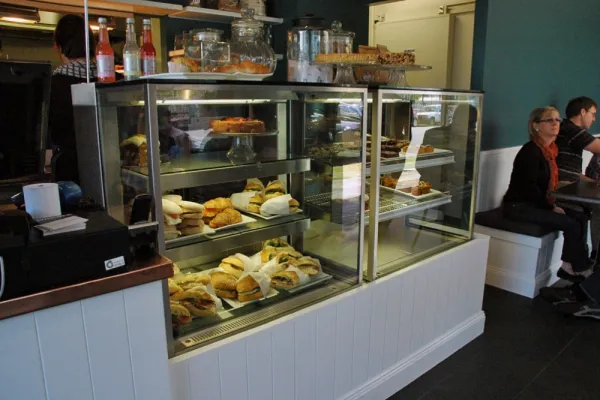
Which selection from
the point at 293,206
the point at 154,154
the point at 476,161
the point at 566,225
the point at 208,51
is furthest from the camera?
the point at 566,225

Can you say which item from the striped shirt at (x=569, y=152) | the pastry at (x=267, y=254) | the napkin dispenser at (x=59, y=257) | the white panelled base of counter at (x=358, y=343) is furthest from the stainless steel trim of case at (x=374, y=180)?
the striped shirt at (x=569, y=152)

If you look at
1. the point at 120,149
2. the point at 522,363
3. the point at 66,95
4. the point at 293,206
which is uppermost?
the point at 66,95

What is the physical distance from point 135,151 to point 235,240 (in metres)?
0.57

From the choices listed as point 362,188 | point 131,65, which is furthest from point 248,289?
point 131,65

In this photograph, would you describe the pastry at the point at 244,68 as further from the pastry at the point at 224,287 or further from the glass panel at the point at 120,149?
the pastry at the point at 224,287

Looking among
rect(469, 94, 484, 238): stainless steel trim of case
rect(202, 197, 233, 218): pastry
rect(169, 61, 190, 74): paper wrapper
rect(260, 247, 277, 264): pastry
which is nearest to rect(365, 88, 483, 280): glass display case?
rect(469, 94, 484, 238): stainless steel trim of case

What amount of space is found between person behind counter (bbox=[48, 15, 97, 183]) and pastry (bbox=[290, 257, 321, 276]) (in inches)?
46.4

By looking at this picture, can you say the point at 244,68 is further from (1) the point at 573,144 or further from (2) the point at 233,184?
(1) the point at 573,144

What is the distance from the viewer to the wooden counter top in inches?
44.6

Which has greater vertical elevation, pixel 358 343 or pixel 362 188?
pixel 362 188

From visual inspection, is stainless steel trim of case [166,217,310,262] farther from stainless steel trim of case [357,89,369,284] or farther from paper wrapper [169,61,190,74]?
paper wrapper [169,61,190,74]

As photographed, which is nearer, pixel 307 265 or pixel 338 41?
pixel 307 265

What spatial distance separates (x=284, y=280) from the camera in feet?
7.15

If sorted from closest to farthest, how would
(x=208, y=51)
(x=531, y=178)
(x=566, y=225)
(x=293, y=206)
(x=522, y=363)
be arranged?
(x=208, y=51) < (x=293, y=206) < (x=522, y=363) < (x=566, y=225) < (x=531, y=178)
